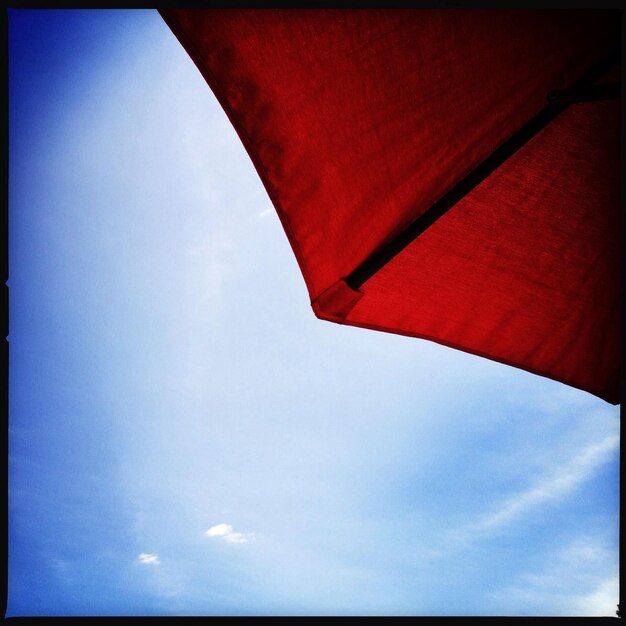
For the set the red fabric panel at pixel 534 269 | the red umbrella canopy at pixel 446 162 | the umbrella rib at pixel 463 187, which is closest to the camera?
the red umbrella canopy at pixel 446 162

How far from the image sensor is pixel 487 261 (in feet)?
5.85

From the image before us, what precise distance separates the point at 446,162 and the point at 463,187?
101mm

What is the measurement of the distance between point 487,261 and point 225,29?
1.15 m

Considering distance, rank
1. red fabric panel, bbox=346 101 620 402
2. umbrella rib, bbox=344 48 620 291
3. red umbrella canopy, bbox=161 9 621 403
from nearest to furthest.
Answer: red umbrella canopy, bbox=161 9 621 403, umbrella rib, bbox=344 48 620 291, red fabric panel, bbox=346 101 620 402

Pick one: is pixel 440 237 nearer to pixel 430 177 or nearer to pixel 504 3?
pixel 430 177

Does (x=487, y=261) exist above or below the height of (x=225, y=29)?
below

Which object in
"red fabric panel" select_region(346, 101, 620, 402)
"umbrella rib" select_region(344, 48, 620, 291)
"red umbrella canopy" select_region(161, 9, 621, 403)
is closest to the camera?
"red umbrella canopy" select_region(161, 9, 621, 403)

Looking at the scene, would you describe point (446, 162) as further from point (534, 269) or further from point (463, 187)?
point (534, 269)

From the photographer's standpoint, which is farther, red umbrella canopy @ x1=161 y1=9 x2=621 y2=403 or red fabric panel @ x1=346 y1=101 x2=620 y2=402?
red fabric panel @ x1=346 y1=101 x2=620 y2=402

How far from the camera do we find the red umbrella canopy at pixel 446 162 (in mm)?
1291

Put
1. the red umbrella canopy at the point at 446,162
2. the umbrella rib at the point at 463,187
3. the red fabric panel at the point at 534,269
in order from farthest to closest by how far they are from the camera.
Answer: the red fabric panel at the point at 534,269 → the umbrella rib at the point at 463,187 → the red umbrella canopy at the point at 446,162

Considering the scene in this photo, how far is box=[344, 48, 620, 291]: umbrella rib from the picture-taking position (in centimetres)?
153
